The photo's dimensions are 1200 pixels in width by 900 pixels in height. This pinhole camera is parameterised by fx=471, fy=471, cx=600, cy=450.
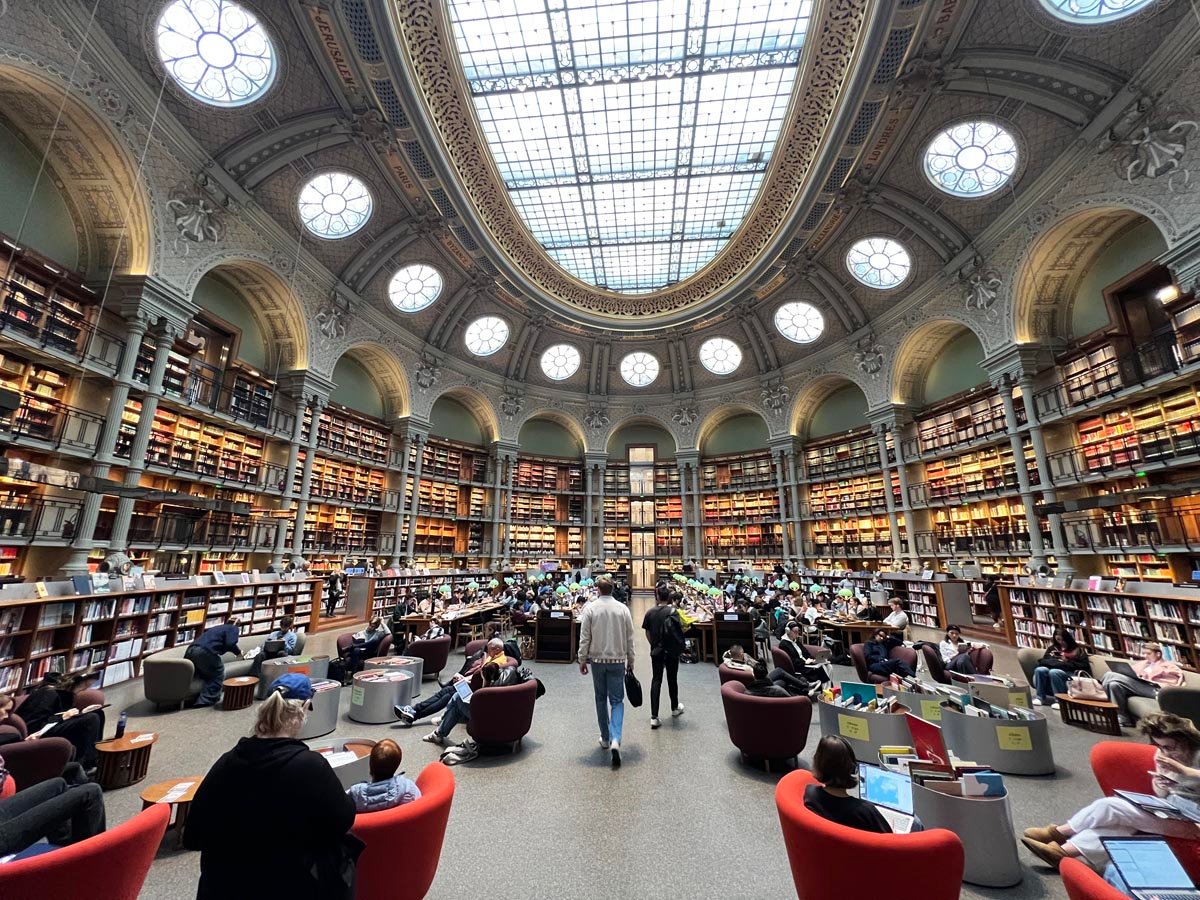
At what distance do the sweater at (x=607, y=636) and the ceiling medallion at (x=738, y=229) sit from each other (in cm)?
1212

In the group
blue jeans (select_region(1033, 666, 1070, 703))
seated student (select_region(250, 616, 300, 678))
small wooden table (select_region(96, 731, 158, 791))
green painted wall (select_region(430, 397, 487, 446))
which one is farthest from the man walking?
green painted wall (select_region(430, 397, 487, 446))

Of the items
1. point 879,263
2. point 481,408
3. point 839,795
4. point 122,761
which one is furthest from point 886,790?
point 481,408

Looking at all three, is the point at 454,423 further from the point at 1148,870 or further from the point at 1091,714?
the point at 1148,870

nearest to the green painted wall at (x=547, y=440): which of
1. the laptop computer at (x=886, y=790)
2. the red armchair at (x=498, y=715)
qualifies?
the red armchair at (x=498, y=715)

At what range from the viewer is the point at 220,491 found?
1199 cm

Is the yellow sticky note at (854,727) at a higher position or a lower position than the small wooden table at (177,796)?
higher

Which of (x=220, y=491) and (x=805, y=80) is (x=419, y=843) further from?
(x=805, y=80)

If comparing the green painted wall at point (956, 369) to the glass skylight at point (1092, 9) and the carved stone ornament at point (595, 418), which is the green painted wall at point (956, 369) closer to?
the glass skylight at point (1092, 9)

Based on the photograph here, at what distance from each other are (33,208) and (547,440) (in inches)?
695

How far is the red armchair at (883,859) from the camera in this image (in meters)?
2.02

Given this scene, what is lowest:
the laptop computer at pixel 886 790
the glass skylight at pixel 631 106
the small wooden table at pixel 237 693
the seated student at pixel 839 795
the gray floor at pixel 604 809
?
the gray floor at pixel 604 809

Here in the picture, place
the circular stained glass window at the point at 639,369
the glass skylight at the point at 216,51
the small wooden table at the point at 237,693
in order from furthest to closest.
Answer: the circular stained glass window at the point at 639,369, the glass skylight at the point at 216,51, the small wooden table at the point at 237,693

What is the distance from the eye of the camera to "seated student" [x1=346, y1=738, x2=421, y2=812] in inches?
100

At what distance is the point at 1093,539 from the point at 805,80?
1231 cm
